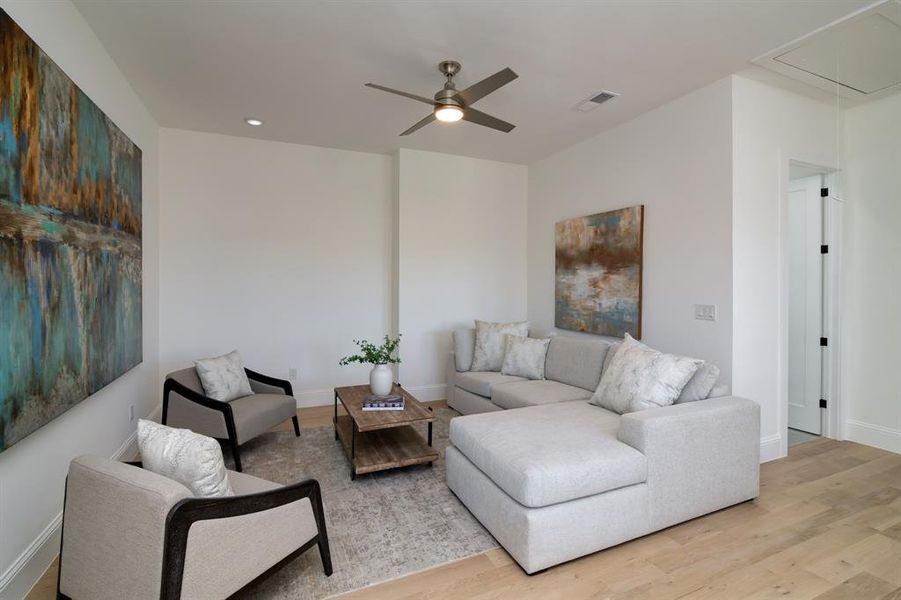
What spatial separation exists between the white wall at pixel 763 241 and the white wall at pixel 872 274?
65cm

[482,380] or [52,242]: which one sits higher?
[52,242]

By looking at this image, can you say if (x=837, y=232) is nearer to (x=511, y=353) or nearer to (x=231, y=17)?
(x=511, y=353)

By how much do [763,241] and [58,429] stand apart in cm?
463

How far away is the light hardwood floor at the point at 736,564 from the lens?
188cm

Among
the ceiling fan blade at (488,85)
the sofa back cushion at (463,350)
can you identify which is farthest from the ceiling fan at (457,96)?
the sofa back cushion at (463,350)

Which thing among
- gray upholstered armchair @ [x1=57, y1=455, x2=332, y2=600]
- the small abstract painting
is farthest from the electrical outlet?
gray upholstered armchair @ [x1=57, y1=455, x2=332, y2=600]

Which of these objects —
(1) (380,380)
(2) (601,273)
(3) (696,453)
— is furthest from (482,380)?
(3) (696,453)

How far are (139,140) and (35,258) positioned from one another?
2.14 m

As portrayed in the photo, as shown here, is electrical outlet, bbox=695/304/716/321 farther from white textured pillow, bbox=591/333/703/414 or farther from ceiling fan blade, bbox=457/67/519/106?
ceiling fan blade, bbox=457/67/519/106

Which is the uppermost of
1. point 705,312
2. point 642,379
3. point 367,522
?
point 705,312

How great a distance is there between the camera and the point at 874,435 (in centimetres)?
349

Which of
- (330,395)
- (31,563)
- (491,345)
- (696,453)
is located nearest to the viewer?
(31,563)

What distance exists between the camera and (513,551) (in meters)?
2.07

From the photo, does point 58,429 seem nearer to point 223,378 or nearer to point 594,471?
point 223,378
